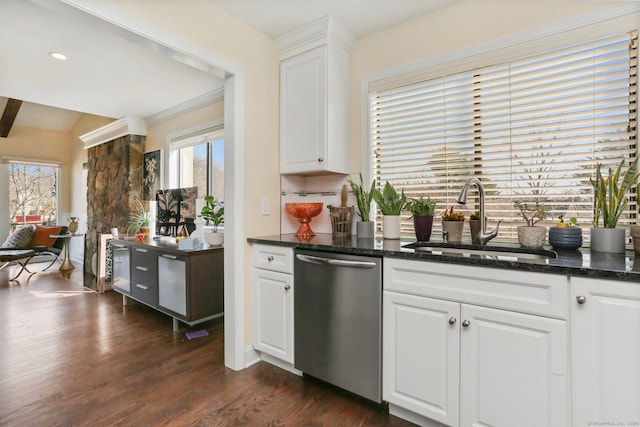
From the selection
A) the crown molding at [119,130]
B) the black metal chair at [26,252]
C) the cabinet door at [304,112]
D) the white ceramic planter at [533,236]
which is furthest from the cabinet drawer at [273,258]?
the black metal chair at [26,252]

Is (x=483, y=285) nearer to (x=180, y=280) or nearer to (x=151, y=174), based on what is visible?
(x=180, y=280)

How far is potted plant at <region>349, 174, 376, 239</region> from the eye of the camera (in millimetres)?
2277

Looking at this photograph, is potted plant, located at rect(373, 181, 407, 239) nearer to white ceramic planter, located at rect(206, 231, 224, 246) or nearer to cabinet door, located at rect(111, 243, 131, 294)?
white ceramic planter, located at rect(206, 231, 224, 246)

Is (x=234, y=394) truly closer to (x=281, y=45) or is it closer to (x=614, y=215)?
(x=614, y=215)

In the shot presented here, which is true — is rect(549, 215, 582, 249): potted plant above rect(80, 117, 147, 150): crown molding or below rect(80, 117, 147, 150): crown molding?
below

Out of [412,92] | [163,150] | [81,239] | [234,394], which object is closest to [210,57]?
[412,92]

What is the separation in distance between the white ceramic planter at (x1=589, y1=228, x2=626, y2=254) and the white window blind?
269mm

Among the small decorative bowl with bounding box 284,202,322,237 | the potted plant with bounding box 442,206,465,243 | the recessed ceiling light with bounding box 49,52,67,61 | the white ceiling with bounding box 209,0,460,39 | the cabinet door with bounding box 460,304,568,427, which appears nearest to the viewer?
the cabinet door with bounding box 460,304,568,427

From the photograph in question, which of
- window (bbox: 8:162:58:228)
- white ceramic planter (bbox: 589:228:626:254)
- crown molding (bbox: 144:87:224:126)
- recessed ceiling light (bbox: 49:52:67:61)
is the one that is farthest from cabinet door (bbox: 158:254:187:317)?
window (bbox: 8:162:58:228)

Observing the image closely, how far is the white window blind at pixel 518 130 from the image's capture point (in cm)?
172

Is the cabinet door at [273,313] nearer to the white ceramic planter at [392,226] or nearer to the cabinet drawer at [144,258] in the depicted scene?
the white ceramic planter at [392,226]

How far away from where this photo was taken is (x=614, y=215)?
157 centimetres

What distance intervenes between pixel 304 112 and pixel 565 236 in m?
1.83

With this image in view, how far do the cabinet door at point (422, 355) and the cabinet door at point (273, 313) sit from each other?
69 centimetres
